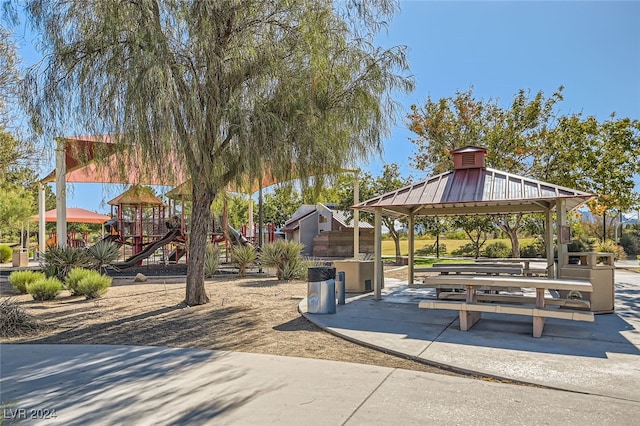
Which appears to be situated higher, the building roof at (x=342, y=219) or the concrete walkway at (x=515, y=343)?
the building roof at (x=342, y=219)

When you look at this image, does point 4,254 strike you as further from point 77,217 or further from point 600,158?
point 600,158

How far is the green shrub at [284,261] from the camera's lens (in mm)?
14070

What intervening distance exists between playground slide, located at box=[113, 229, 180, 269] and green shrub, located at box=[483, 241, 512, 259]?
2032cm

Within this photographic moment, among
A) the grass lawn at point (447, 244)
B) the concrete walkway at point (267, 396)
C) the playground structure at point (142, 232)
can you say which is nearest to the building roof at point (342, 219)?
the grass lawn at point (447, 244)

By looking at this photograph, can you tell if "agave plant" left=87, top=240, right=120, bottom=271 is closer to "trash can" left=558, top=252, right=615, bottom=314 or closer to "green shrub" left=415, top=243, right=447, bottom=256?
"trash can" left=558, top=252, right=615, bottom=314

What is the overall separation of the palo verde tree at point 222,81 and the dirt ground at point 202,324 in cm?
250

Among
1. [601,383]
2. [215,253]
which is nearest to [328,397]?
[601,383]

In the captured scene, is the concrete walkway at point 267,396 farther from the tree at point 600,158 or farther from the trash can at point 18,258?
the trash can at point 18,258

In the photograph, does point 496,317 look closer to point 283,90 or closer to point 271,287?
point 283,90

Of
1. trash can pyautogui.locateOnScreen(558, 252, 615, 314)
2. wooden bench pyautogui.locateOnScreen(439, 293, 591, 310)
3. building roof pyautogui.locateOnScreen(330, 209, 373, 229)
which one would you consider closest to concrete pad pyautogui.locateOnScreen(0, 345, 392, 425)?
wooden bench pyautogui.locateOnScreen(439, 293, 591, 310)

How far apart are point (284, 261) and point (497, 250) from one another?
19.6 metres

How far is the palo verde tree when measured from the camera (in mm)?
6785

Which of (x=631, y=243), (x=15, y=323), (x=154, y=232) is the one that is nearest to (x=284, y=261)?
(x=15, y=323)

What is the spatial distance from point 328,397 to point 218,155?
16.9ft
